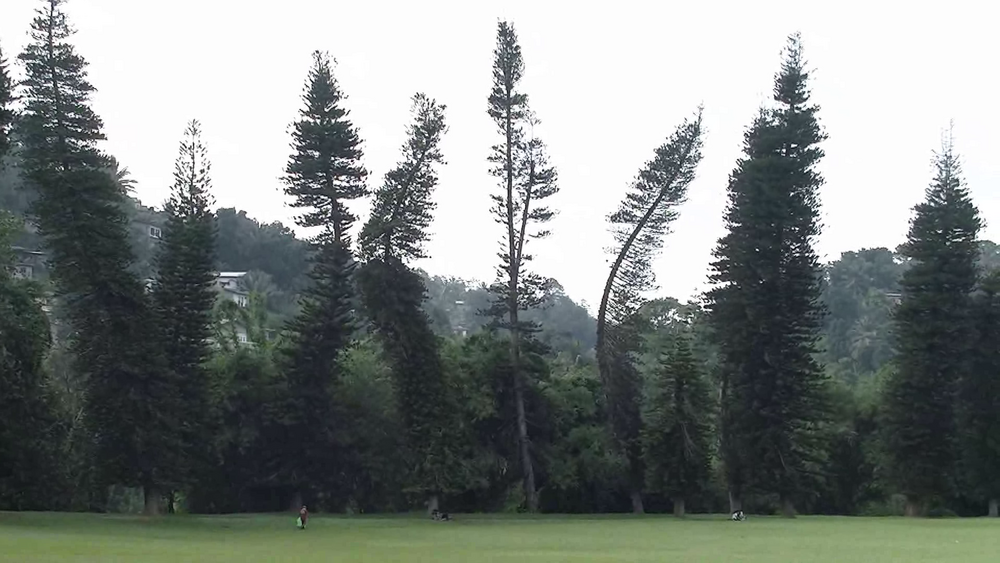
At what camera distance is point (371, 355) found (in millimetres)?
50781

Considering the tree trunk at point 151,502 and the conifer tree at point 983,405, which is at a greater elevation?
the conifer tree at point 983,405

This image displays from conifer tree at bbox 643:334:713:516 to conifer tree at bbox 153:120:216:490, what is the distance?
17.8m

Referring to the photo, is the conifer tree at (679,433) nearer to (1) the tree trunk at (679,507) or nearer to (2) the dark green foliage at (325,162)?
(1) the tree trunk at (679,507)

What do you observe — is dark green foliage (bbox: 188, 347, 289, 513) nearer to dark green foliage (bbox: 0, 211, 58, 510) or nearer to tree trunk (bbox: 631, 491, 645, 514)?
dark green foliage (bbox: 0, 211, 58, 510)

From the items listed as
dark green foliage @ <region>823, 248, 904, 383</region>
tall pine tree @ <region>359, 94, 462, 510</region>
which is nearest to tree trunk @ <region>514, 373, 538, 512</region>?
tall pine tree @ <region>359, 94, 462, 510</region>

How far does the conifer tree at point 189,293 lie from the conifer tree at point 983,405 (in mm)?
31592

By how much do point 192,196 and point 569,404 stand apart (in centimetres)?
1877

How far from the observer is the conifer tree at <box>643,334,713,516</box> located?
4419 cm

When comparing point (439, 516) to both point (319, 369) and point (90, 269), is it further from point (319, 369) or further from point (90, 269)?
point (90, 269)

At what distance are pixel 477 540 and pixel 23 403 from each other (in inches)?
746

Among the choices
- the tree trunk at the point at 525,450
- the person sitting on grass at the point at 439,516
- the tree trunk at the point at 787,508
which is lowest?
the person sitting on grass at the point at 439,516

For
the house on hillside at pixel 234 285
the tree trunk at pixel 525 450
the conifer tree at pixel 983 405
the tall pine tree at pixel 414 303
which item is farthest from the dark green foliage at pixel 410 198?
the house on hillside at pixel 234 285

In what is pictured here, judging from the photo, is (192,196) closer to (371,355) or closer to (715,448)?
(371,355)

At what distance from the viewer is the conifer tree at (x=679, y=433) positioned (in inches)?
1740
